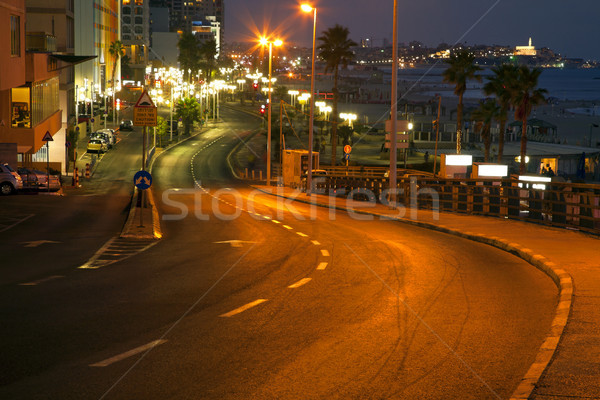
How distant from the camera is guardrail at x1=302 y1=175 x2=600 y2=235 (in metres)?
21.4

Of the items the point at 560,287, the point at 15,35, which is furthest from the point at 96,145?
the point at 560,287

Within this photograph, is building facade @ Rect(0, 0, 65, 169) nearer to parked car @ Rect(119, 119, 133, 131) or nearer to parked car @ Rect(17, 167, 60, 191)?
parked car @ Rect(17, 167, 60, 191)

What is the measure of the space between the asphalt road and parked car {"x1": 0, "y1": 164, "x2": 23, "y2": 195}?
22798 millimetres

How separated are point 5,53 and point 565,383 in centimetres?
4038

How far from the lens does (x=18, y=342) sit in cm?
927

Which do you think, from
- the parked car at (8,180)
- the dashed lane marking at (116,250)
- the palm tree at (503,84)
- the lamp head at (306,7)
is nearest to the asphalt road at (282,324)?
the dashed lane marking at (116,250)

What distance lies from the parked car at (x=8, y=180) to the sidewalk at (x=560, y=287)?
2056 cm

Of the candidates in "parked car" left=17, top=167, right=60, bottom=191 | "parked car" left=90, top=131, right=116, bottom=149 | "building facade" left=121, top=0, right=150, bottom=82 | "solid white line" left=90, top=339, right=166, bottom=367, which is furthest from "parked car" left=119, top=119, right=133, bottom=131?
"solid white line" left=90, top=339, right=166, bottom=367

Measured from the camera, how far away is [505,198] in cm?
2684

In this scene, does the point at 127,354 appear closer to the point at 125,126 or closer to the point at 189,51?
the point at 125,126

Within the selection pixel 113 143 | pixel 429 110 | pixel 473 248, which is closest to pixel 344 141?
pixel 113 143

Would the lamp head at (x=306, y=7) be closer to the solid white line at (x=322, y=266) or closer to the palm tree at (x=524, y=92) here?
the solid white line at (x=322, y=266)

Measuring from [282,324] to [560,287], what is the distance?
5413mm

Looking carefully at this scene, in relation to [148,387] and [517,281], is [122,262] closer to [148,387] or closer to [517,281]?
[517,281]
